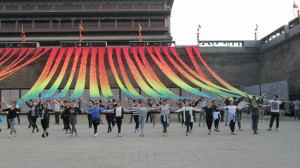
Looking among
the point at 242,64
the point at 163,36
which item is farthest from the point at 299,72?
the point at 163,36

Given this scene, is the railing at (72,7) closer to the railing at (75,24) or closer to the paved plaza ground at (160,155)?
the railing at (75,24)

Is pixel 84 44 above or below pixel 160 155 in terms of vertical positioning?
above

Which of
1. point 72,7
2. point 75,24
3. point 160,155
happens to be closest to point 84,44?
point 160,155

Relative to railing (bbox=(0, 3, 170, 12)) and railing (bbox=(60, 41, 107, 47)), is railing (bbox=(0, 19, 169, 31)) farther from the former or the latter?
railing (bbox=(60, 41, 107, 47))

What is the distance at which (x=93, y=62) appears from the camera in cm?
2603

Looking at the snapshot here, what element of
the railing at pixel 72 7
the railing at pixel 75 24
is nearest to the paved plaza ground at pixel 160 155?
the railing at pixel 75 24

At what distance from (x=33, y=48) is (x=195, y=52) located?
15772mm

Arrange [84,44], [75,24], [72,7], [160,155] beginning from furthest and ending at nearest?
[72,7]
[75,24]
[84,44]
[160,155]

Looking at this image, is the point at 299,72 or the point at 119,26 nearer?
the point at 299,72

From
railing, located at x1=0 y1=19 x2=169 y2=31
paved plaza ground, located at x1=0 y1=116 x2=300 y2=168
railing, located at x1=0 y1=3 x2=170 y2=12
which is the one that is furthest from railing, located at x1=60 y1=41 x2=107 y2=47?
railing, located at x1=0 y1=3 x2=170 y2=12

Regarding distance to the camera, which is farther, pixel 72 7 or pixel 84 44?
pixel 72 7

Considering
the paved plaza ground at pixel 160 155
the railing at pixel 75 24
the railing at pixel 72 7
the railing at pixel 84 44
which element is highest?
the railing at pixel 72 7

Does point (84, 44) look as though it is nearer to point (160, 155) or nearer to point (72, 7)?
point (160, 155)

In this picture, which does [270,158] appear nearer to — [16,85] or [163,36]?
[16,85]
